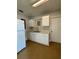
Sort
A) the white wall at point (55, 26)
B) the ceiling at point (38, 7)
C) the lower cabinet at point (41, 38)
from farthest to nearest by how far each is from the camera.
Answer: the white wall at point (55, 26) → the lower cabinet at point (41, 38) → the ceiling at point (38, 7)

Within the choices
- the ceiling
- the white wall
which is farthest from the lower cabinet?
the ceiling

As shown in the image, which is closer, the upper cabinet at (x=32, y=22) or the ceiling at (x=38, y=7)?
the ceiling at (x=38, y=7)

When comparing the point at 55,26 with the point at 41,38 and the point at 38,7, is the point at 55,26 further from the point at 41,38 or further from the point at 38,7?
the point at 38,7

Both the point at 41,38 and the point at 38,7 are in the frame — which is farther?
the point at 41,38

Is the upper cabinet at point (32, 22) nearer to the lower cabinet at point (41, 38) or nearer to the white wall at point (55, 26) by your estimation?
the lower cabinet at point (41, 38)

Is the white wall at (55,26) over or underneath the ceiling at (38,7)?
underneath

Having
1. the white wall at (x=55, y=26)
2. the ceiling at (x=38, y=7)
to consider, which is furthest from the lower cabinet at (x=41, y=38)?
the ceiling at (x=38, y=7)

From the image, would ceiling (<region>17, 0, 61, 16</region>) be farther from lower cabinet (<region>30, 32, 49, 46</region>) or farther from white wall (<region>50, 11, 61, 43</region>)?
lower cabinet (<region>30, 32, 49, 46</region>)

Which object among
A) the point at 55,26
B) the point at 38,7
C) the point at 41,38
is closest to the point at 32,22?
the point at 55,26

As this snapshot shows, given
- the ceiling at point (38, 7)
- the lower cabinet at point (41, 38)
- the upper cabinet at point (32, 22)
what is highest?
the ceiling at point (38, 7)

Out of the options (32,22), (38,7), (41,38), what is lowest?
(41,38)
